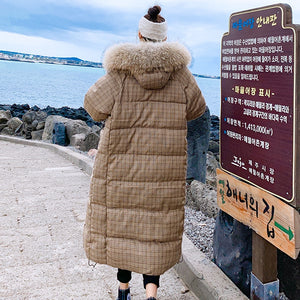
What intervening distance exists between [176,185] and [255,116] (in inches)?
25.7

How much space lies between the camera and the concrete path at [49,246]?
318cm

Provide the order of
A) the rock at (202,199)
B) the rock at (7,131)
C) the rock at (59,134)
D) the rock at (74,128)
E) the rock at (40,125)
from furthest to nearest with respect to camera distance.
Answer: the rock at (7,131), the rock at (40,125), the rock at (74,128), the rock at (59,134), the rock at (202,199)

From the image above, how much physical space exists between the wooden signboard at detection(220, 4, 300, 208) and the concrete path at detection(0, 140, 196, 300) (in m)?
1.19

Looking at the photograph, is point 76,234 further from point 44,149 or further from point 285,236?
point 44,149

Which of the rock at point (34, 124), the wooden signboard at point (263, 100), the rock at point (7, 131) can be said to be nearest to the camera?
the wooden signboard at point (263, 100)

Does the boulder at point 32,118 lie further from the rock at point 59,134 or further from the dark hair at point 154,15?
the dark hair at point 154,15

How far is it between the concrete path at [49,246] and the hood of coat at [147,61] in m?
1.63

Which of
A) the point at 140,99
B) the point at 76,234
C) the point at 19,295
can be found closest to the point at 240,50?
the point at 140,99

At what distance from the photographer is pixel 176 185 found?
8.77 feet

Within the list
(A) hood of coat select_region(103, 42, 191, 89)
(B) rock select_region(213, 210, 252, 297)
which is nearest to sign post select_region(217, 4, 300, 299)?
(B) rock select_region(213, 210, 252, 297)

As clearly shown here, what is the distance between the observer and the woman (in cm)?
257

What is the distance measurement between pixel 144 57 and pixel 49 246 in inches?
89.4

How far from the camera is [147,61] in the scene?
99.0 inches

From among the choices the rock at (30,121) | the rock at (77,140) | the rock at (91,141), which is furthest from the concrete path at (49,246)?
the rock at (30,121)
